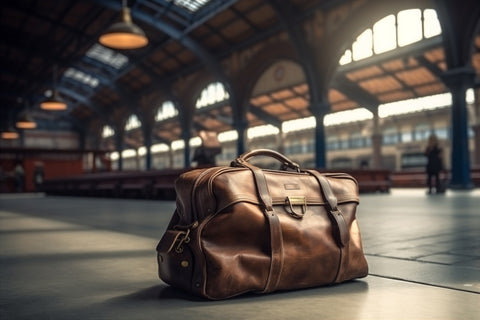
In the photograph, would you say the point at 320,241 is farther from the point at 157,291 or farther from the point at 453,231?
the point at 453,231

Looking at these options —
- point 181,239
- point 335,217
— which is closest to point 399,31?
point 335,217

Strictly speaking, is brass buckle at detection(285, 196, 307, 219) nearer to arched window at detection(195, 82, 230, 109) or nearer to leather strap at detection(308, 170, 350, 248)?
leather strap at detection(308, 170, 350, 248)

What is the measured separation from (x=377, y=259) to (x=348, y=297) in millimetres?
839

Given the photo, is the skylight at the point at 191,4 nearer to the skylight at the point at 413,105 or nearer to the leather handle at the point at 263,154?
the skylight at the point at 413,105

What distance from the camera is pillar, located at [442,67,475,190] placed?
1095 centimetres

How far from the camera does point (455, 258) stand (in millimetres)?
2312

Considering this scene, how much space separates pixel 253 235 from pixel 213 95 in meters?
23.1

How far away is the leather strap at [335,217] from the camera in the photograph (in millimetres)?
1766

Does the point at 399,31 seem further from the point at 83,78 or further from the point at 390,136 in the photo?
the point at 83,78

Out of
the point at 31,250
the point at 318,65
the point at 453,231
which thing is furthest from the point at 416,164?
the point at 31,250

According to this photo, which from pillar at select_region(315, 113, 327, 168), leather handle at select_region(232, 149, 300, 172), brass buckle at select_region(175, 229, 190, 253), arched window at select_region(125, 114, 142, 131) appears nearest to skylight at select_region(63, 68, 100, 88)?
arched window at select_region(125, 114, 142, 131)

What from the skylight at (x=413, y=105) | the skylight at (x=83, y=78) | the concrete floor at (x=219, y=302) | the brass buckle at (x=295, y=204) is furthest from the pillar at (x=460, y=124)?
the skylight at (x=83, y=78)

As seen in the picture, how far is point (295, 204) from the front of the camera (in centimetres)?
171

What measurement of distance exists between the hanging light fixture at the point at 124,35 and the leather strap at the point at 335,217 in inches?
277
